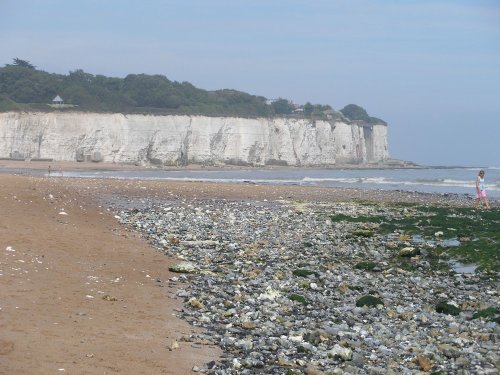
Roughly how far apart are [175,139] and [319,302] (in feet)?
214

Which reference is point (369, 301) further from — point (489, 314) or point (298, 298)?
point (489, 314)

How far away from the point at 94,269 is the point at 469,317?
5441 mm

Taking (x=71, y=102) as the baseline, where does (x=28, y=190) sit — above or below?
below

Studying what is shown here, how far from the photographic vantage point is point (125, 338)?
7.05 metres

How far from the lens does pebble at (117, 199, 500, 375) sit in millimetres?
6906

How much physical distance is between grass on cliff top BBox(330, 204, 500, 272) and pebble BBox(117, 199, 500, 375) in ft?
2.69

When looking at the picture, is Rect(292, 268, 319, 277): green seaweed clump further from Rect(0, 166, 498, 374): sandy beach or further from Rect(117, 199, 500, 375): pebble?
Rect(0, 166, 498, 374): sandy beach

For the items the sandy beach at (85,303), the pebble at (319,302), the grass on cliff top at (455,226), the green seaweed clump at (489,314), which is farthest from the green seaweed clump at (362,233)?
the green seaweed clump at (489,314)

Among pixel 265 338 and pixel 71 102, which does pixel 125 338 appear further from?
pixel 71 102

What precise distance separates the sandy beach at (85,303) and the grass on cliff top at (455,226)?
599 centimetres

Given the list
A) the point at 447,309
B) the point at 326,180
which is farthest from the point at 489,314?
the point at 326,180

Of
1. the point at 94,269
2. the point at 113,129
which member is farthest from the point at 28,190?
the point at 113,129

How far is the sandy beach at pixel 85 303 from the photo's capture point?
6.21 metres

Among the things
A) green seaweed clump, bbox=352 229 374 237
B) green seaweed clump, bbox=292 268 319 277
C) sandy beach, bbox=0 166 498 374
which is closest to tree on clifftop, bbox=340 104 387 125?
green seaweed clump, bbox=352 229 374 237
